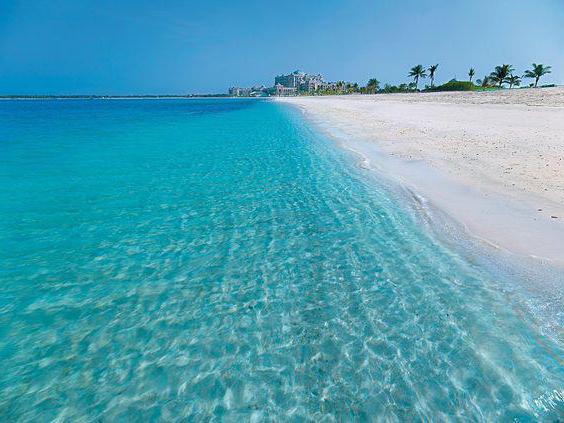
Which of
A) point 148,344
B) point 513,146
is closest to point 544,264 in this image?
point 148,344

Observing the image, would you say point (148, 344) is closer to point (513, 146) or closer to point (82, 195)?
point (82, 195)

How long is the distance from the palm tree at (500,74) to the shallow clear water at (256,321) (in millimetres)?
111716

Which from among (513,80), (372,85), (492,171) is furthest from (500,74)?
(492,171)

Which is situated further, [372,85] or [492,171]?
[372,85]

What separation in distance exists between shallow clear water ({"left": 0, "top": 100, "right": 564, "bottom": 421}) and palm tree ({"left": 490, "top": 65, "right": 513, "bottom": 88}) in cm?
11172

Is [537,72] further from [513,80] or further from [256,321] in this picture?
[256,321]

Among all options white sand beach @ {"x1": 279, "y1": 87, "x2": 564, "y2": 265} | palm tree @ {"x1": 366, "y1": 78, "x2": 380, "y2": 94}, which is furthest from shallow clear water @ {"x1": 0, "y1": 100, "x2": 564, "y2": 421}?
palm tree @ {"x1": 366, "y1": 78, "x2": 380, "y2": 94}

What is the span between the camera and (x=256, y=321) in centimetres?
612

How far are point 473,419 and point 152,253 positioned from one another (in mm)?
7569

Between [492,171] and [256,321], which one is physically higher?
[492,171]

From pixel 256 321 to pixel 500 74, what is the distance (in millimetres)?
120765

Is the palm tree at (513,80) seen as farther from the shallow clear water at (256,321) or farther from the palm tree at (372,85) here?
the shallow clear water at (256,321)

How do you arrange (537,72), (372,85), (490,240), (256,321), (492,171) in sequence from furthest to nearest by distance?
(372,85)
(537,72)
(492,171)
(490,240)
(256,321)

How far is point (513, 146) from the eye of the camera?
58.7 feet
